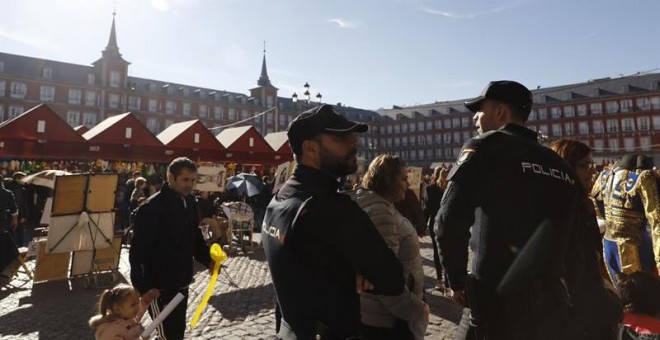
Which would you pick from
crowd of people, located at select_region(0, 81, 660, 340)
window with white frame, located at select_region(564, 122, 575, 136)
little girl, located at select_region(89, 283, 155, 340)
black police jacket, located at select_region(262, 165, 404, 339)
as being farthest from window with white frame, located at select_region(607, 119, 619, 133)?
black police jacket, located at select_region(262, 165, 404, 339)

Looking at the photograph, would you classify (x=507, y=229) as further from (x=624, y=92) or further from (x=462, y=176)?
(x=624, y=92)

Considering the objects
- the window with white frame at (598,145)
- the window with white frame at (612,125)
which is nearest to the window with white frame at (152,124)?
the window with white frame at (598,145)

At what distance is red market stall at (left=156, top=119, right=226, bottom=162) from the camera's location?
57.2 ft

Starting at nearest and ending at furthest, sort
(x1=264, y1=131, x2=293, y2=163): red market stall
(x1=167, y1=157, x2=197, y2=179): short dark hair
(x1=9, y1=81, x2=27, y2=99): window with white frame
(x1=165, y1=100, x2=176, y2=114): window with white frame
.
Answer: (x1=167, y1=157, x2=197, y2=179): short dark hair
(x1=264, y1=131, x2=293, y2=163): red market stall
(x1=9, y1=81, x2=27, y2=99): window with white frame
(x1=165, y1=100, x2=176, y2=114): window with white frame

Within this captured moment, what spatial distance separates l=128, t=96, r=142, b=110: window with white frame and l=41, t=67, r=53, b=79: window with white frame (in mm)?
10165

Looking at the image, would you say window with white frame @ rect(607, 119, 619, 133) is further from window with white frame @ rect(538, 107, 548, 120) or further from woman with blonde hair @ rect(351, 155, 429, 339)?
woman with blonde hair @ rect(351, 155, 429, 339)

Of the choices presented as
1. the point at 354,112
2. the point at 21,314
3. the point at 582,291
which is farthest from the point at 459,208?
the point at 354,112

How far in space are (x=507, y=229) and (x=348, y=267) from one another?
92 cm

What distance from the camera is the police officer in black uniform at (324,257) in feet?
4.60

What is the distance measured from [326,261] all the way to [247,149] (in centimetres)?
1906

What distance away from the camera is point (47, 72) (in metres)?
55.2

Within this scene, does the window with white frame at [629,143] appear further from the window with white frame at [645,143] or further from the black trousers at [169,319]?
the black trousers at [169,319]

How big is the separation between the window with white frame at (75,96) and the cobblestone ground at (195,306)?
58.2 m

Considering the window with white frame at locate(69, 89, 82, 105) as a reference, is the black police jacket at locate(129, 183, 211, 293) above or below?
below
